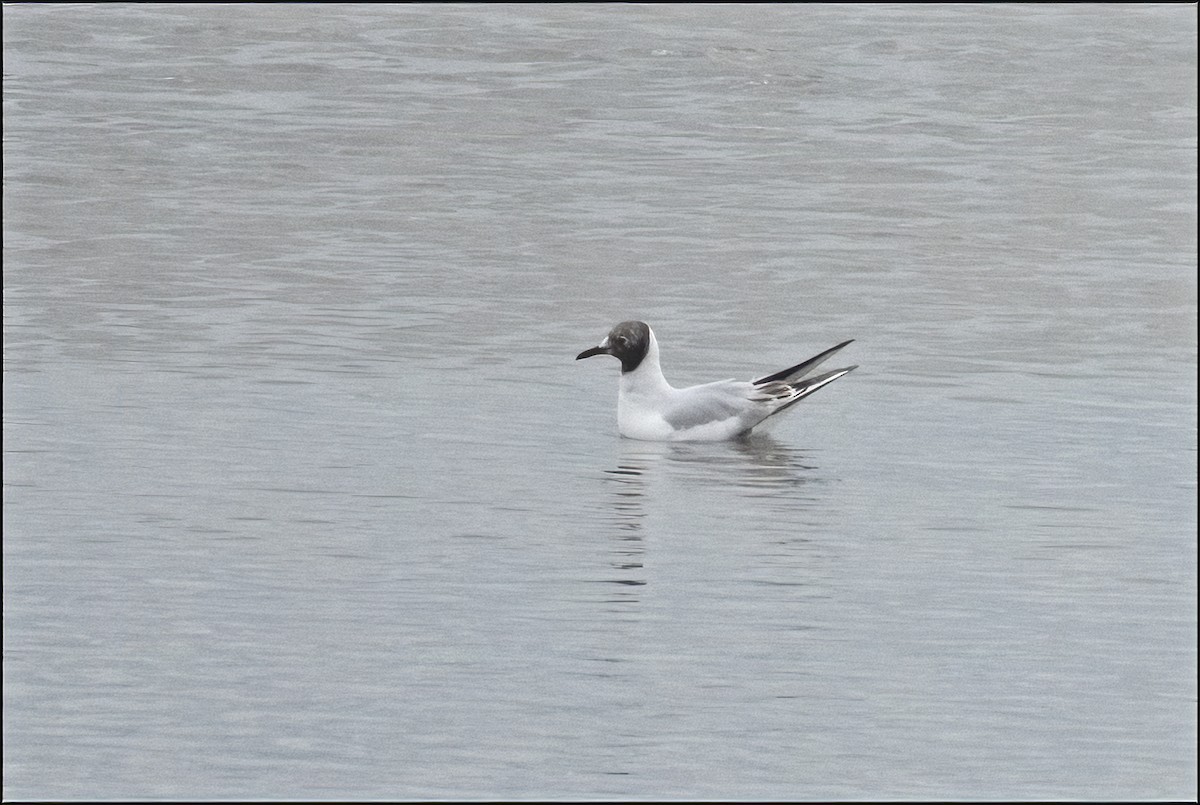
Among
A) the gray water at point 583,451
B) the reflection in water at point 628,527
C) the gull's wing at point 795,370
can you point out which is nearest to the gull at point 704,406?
the gull's wing at point 795,370

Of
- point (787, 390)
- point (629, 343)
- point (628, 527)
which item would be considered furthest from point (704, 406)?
point (628, 527)

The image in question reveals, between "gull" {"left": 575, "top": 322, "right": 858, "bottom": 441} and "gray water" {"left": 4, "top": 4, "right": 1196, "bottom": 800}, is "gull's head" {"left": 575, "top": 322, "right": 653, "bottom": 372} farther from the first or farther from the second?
"gray water" {"left": 4, "top": 4, "right": 1196, "bottom": 800}

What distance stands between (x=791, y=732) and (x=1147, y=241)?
578 inches

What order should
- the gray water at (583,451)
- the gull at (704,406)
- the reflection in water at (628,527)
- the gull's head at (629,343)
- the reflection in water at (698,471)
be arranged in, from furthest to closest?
the gull's head at (629,343) → the gull at (704,406) → the reflection in water at (698,471) → the reflection in water at (628,527) → the gray water at (583,451)

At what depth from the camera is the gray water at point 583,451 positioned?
841 centimetres

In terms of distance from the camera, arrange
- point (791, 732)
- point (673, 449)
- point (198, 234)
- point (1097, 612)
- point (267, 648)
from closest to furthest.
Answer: point (791, 732), point (267, 648), point (1097, 612), point (673, 449), point (198, 234)

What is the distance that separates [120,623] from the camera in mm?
9602

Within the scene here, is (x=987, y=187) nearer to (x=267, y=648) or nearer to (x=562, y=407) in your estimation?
(x=562, y=407)

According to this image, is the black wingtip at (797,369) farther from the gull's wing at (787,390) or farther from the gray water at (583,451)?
the gray water at (583,451)

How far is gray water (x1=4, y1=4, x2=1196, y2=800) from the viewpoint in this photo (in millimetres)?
8414

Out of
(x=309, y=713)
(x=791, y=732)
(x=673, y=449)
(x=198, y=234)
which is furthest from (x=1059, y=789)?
(x=198, y=234)

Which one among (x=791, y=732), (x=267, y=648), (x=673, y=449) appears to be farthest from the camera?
(x=673, y=449)

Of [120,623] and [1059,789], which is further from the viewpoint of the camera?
[120,623]

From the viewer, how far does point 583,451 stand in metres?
13.7
